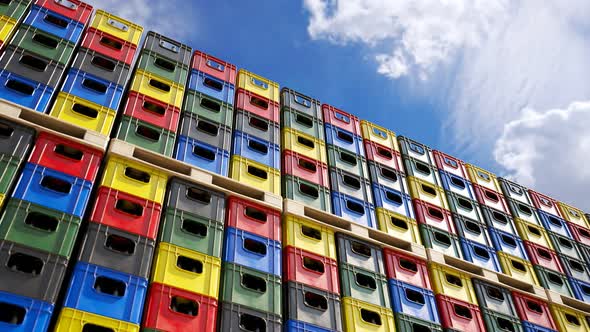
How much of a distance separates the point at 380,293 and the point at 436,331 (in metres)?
2.21

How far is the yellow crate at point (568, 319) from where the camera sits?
858 inches

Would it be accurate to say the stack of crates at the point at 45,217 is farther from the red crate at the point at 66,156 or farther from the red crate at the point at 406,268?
the red crate at the point at 406,268

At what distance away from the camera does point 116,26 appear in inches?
843

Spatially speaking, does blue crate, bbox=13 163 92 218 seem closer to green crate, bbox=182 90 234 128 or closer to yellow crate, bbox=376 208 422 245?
green crate, bbox=182 90 234 128

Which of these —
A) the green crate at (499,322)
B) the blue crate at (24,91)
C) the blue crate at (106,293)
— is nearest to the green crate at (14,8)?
the blue crate at (24,91)

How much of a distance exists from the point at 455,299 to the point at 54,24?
17.0 m

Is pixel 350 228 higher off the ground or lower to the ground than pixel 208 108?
lower

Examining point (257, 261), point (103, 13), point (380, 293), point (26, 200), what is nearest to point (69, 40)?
point (103, 13)

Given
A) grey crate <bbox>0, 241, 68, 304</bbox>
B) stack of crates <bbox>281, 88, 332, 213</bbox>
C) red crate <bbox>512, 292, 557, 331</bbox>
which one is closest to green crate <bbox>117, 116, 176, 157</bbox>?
stack of crates <bbox>281, 88, 332, 213</bbox>

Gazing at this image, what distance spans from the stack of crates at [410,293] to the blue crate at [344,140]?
210 inches

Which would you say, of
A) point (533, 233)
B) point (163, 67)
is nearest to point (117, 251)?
point (163, 67)

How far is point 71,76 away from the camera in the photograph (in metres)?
18.2

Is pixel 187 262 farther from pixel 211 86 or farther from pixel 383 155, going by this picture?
pixel 383 155

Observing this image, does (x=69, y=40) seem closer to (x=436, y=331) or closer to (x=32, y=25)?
(x=32, y=25)
